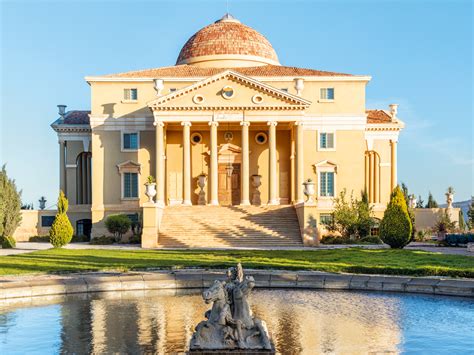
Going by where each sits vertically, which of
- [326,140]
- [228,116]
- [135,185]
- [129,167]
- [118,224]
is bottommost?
[118,224]

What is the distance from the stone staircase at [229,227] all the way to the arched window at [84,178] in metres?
12.8

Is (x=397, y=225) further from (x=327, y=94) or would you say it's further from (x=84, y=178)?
(x=84, y=178)

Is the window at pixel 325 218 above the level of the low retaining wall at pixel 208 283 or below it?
above

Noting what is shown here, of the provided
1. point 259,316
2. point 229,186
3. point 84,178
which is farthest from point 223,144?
point 259,316

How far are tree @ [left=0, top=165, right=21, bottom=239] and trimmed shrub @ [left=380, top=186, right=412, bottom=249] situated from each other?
26549mm

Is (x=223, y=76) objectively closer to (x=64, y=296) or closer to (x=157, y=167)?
(x=157, y=167)

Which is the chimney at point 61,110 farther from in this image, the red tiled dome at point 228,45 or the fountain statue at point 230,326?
the fountain statue at point 230,326

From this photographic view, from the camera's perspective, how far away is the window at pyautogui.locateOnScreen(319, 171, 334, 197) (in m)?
52.5

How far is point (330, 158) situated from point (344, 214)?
791 cm

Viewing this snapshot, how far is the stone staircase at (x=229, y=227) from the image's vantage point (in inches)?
1644

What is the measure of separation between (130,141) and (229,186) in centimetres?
926

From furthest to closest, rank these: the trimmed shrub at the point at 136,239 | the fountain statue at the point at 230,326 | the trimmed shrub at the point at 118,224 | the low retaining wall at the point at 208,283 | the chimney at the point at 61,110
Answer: the chimney at the point at 61,110 < the trimmed shrub at the point at 118,224 < the trimmed shrub at the point at 136,239 < the low retaining wall at the point at 208,283 < the fountain statue at the point at 230,326

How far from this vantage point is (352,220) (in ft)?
152

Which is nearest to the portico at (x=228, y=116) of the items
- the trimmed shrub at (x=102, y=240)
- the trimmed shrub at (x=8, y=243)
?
the trimmed shrub at (x=102, y=240)
